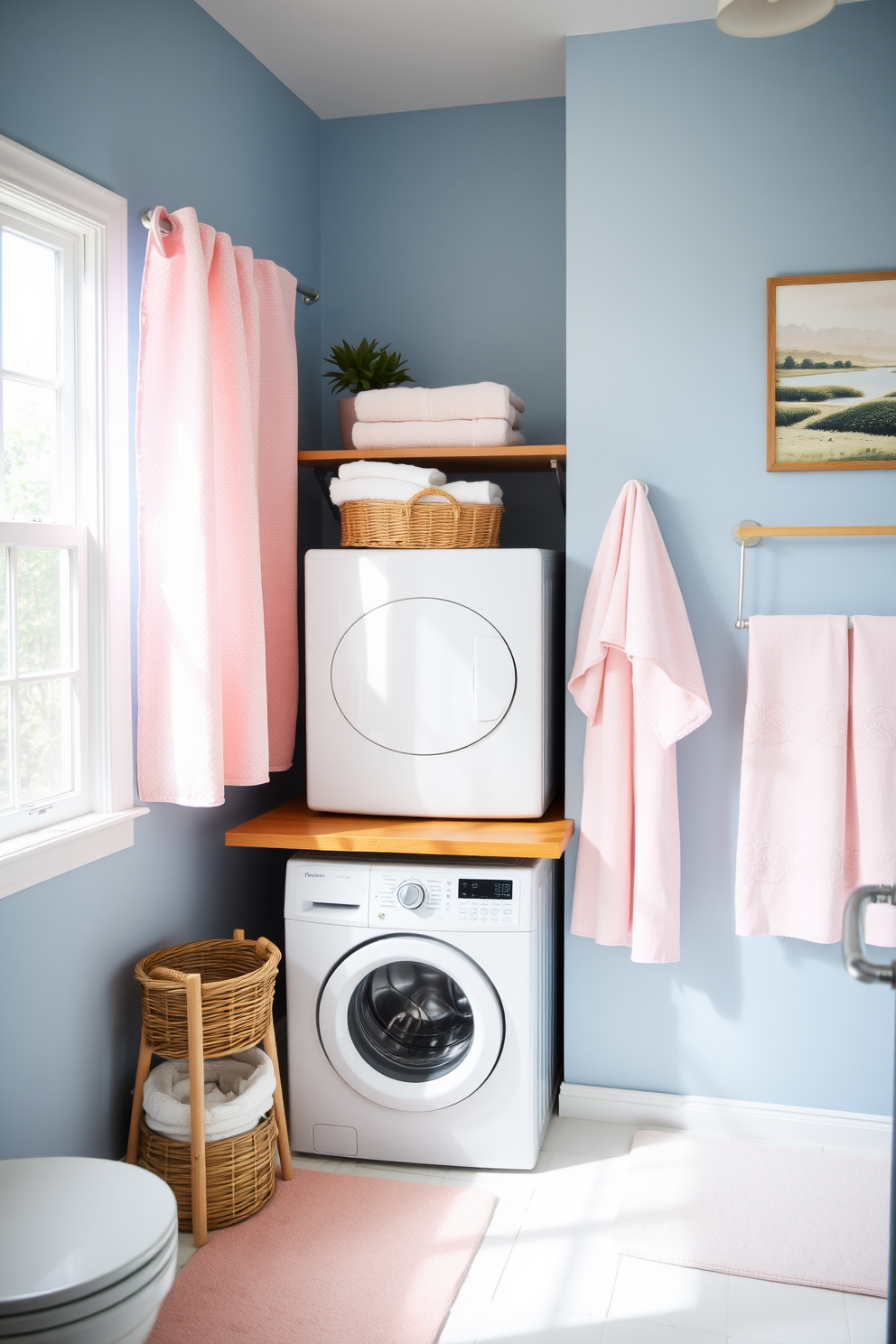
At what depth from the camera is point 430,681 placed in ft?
7.93

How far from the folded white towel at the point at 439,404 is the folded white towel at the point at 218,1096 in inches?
60.2

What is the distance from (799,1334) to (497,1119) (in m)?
0.73

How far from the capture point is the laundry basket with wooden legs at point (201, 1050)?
2.04 meters

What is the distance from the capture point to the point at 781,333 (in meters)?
2.37

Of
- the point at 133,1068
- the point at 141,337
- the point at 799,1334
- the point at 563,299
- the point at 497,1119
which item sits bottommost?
the point at 799,1334

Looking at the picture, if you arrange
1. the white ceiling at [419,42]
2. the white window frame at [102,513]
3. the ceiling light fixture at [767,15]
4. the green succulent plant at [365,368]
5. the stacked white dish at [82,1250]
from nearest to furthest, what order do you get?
the stacked white dish at [82,1250] → the ceiling light fixture at [767,15] → the white window frame at [102,513] → the white ceiling at [419,42] → the green succulent plant at [365,368]

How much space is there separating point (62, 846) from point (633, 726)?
1262 mm

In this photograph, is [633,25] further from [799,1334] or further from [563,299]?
[799,1334]

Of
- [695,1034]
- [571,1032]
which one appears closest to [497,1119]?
[571,1032]

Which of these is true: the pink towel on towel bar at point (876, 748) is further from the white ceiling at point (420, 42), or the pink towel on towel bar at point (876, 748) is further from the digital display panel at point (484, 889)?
the white ceiling at point (420, 42)

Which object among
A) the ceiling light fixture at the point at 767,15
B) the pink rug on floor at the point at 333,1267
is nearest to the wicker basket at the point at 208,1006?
the pink rug on floor at the point at 333,1267

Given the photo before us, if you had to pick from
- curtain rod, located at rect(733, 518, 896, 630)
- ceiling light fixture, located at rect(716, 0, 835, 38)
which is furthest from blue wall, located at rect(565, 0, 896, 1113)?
ceiling light fixture, located at rect(716, 0, 835, 38)

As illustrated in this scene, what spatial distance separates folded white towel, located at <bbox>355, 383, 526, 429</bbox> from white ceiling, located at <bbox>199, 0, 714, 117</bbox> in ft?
2.78

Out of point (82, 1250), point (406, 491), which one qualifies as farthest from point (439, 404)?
point (82, 1250)
